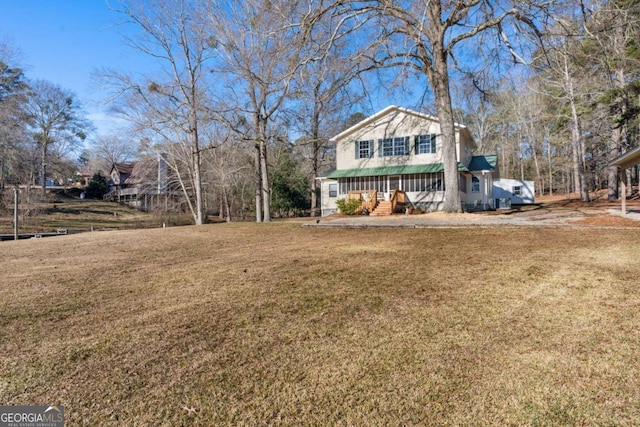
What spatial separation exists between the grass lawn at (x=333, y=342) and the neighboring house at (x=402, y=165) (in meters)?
14.5

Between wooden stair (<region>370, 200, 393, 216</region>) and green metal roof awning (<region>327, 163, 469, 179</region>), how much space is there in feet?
7.19

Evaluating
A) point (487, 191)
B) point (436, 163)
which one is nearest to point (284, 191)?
point (436, 163)

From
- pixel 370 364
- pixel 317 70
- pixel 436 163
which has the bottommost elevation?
pixel 370 364

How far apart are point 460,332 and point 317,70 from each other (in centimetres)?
1146

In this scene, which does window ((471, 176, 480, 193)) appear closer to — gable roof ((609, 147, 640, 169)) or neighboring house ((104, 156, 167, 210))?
gable roof ((609, 147, 640, 169))

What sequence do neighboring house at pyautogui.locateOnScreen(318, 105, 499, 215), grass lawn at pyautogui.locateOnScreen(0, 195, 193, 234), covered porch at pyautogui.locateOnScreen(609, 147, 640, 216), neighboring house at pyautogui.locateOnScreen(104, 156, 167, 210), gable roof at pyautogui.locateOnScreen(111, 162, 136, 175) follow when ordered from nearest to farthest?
covered porch at pyautogui.locateOnScreen(609, 147, 640, 216) → neighboring house at pyautogui.locateOnScreen(318, 105, 499, 215) → grass lawn at pyautogui.locateOnScreen(0, 195, 193, 234) → neighboring house at pyautogui.locateOnScreen(104, 156, 167, 210) → gable roof at pyautogui.locateOnScreen(111, 162, 136, 175)

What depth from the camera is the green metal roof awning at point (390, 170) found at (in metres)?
19.2

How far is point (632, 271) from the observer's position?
442 cm

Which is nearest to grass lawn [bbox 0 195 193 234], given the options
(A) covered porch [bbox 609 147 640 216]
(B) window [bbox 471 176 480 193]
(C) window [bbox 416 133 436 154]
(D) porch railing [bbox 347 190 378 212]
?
(D) porch railing [bbox 347 190 378 212]

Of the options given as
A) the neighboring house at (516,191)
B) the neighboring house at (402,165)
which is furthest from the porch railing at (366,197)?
the neighboring house at (516,191)

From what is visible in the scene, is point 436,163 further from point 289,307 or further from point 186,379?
point 186,379

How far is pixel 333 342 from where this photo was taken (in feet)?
8.85

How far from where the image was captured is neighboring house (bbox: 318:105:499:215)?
19719 mm

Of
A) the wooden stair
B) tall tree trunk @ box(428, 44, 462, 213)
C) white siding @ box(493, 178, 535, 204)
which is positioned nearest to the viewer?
tall tree trunk @ box(428, 44, 462, 213)
